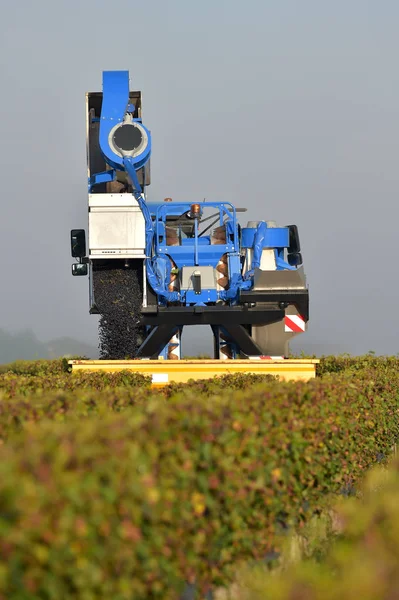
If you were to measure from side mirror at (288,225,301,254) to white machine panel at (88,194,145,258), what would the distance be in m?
3.23

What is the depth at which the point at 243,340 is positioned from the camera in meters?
15.1

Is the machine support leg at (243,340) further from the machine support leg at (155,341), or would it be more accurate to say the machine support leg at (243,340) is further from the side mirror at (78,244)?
the side mirror at (78,244)

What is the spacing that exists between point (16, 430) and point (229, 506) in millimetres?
1608

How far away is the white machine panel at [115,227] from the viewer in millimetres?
14844

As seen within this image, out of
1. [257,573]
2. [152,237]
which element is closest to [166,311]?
[152,237]

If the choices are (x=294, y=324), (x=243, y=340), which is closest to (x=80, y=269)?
(x=243, y=340)

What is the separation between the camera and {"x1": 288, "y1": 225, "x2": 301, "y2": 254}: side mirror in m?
16.5

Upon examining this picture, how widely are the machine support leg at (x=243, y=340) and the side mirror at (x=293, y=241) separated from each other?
7.64ft

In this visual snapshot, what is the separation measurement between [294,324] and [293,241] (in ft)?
6.52

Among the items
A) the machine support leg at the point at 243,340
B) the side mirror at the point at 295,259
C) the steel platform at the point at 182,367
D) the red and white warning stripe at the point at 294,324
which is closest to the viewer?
the steel platform at the point at 182,367

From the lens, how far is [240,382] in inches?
466

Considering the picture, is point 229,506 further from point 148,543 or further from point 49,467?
point 49,467

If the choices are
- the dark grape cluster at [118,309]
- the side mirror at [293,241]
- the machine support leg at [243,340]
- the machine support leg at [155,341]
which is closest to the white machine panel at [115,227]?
the dark grape cluster at [118,309]

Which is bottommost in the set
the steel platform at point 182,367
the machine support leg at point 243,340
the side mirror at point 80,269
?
the steel platform at point 182,367
